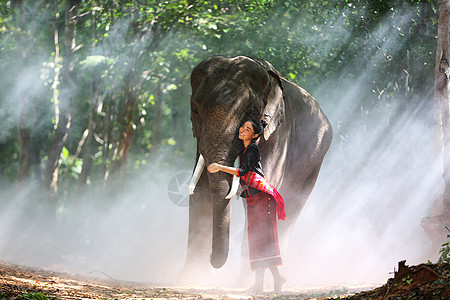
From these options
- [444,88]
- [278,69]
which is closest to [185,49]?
[278,69]

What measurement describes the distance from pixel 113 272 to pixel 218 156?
6976 millimetres

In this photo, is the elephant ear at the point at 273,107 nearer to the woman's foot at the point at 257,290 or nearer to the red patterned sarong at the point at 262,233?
the red patterned sarong at the point at 262,233

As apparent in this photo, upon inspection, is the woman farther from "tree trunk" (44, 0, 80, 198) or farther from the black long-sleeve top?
"tree trunk" (44, 0, 80, 198)

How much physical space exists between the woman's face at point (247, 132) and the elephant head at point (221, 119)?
11cm

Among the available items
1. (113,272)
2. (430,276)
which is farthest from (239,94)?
(113,272)

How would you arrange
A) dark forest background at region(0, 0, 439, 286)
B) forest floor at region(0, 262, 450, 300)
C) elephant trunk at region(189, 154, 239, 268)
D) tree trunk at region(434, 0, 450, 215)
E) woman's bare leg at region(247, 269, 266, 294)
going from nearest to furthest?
forest floor at region(0, 262, 450, 300) → elephant trunk at region(189, 154, 239, 268) → woman's bare leg at region(247, 269, 266, 294) → tree trunk at region(434, 0, 450, 215) → dark forest background at region(0, 0, 439, 286)

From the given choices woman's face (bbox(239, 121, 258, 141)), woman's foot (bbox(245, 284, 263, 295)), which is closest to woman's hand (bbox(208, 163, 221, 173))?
woman's face (bbox(239, 121, 258, 141))

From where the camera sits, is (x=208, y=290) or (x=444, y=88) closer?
(x=208, y=290)

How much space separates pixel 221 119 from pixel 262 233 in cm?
137

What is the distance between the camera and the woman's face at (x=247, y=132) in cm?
636

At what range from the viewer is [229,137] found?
21.0ft

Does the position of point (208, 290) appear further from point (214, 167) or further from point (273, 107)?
point (273, 107)

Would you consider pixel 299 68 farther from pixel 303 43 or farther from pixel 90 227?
pixel 90 227

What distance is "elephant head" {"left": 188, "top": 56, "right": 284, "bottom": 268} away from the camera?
6293mm
